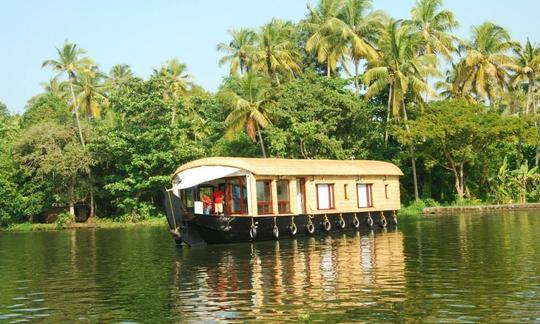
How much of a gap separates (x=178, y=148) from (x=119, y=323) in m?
32.9

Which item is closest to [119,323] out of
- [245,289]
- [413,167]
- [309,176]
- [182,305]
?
[182,305]

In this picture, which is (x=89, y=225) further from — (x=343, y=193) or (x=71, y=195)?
(x=343, y=193)

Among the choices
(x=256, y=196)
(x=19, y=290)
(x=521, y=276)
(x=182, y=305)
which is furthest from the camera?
(x=256, y=196)

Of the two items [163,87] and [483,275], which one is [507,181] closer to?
[163,87]

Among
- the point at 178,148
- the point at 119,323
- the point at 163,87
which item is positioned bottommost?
the point at 119,323

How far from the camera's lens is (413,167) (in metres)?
43.2

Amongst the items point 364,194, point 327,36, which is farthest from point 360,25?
point 364,194

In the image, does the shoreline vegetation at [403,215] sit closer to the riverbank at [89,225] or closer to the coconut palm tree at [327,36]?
the riverbank at [89,225]

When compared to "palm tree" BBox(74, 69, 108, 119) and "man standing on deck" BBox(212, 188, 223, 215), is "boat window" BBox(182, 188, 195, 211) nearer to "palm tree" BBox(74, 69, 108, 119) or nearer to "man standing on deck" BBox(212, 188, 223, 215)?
"man standing on deck" BBox(212, 188, 223, 215)

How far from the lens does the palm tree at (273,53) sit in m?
47.3

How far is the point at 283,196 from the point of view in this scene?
2466 cm

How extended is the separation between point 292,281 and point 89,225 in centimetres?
3313

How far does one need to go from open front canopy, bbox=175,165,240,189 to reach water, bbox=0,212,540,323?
2.25m

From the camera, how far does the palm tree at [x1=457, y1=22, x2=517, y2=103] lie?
45562 mm
